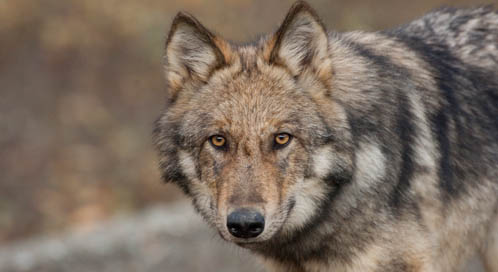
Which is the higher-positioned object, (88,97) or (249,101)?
(249,101)

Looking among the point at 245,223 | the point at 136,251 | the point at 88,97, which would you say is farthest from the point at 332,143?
the point at 88,97

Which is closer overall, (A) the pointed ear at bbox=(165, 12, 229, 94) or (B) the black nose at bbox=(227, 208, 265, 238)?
(B) the black nose at bbox=(227, 208, 265, 238)

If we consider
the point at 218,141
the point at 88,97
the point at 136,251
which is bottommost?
the point at 136,251

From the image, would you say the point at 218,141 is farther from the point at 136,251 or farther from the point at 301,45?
the point at 136,251

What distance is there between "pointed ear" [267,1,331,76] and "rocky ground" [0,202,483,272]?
4.93 meters

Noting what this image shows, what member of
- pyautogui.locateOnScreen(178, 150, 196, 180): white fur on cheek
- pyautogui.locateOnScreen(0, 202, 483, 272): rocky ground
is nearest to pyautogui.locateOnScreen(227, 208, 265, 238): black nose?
pyautogui.locateOnScreen(178, 150, 196, 180): white fur on cheek

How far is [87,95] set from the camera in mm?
12898

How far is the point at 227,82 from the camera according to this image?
4.61m

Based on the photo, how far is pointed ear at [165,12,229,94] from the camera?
4.64 metres

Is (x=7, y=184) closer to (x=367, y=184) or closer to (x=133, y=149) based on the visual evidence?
(x=133, y=149)

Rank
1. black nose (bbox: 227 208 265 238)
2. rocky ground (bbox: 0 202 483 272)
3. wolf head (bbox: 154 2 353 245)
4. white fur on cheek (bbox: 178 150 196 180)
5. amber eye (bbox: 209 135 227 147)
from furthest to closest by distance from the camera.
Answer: rocky ground (bbox: 0 202 483 272)
white fur on cheek (bbox: 178 150 196 180)
amber eye (bbox: 209 135 227 147)
wolf head (bbox: 154 2 353 245)
black nose (bbox: 227 208 265 238)

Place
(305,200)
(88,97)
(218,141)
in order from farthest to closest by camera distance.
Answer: (88,97) < (305,200) < (218,141)

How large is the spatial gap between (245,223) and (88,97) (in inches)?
364

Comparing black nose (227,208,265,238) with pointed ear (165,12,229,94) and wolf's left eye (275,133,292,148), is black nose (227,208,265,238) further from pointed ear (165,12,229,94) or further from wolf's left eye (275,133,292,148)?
pointed ear (165,12,229,94)
